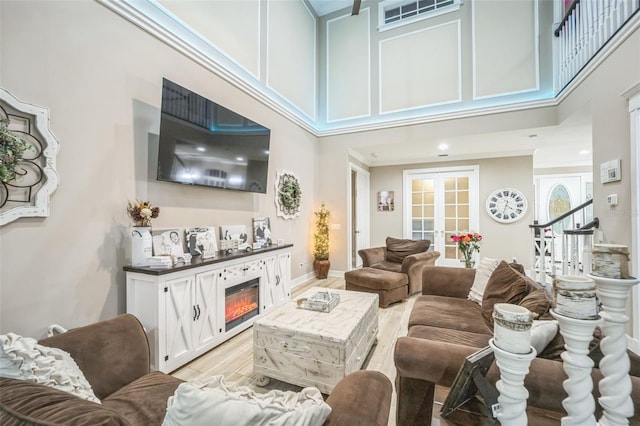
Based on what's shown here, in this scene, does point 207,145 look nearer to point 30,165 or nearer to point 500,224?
point 30,165

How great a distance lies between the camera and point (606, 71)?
8.73 feet

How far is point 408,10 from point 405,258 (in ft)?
15.0

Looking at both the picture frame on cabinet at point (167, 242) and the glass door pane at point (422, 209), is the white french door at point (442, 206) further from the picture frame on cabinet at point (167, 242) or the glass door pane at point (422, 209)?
the picture frame on cabinet at point (167, 242)

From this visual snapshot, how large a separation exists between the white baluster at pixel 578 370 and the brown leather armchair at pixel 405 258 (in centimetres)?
317

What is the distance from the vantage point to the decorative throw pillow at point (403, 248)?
446 cm

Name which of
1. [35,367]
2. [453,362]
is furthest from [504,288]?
[35,367]

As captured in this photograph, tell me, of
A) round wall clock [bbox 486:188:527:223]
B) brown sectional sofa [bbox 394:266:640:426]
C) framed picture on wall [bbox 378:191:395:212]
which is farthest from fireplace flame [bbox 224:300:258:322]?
round wall clock [bbox 486:188:527:223]

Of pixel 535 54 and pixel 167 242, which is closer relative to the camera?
pixel 167 242

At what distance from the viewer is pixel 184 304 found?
7.24 feet

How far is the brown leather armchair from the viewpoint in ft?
12.9

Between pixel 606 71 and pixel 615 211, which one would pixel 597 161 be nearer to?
pixel 615 211

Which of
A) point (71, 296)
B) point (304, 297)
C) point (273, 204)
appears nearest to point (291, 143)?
point (273, 204)

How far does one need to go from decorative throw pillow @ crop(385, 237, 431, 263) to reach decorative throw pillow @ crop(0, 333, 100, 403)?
410cm

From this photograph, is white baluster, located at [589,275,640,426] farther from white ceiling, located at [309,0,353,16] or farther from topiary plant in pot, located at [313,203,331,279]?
white ceiling, located at [309,0,353,16]
